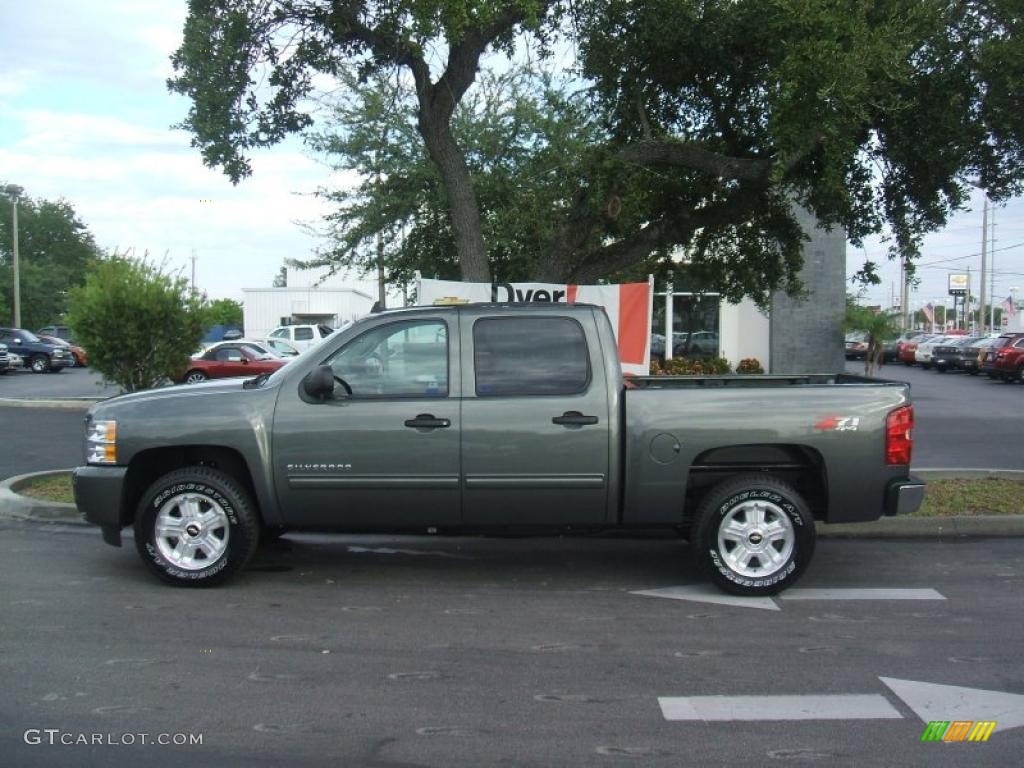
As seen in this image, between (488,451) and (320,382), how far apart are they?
1163 millimetres

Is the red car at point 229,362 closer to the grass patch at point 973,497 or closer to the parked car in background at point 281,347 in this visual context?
the parked car in background at point 281,347

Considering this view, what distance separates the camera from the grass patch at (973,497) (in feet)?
30.5

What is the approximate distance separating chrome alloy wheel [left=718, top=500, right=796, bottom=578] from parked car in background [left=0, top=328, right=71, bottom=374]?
38487 millimetres

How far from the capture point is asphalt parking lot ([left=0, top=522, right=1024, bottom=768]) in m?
4.42

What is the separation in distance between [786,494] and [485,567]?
2338mm

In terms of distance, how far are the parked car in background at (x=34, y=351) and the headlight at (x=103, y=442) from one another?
3624 cm

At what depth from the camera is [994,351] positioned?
34312 millimetres

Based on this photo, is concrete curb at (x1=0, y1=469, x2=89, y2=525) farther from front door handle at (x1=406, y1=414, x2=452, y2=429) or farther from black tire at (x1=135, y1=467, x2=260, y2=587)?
front door handle at (x1=406, y1=414, x2=452, y2=429)

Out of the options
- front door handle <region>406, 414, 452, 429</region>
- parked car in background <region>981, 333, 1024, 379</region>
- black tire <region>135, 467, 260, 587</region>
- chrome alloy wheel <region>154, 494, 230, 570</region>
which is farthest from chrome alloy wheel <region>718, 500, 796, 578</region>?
parked car in background <region>981, 333, 1024, 379</region>

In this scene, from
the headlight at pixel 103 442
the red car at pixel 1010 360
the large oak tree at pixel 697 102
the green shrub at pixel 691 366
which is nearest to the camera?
the headlight at pixel 103 442

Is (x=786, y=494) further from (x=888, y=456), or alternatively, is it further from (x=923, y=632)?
(x=923, y=632)

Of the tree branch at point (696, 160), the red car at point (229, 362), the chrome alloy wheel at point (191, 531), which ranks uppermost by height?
the tree branch at point (696, 160)

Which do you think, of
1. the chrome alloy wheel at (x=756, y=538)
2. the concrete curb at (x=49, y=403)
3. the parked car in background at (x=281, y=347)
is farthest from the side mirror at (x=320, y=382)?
the parked car in background at (x=281, y=347)

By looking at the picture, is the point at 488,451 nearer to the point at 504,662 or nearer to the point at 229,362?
the point at 504,662
